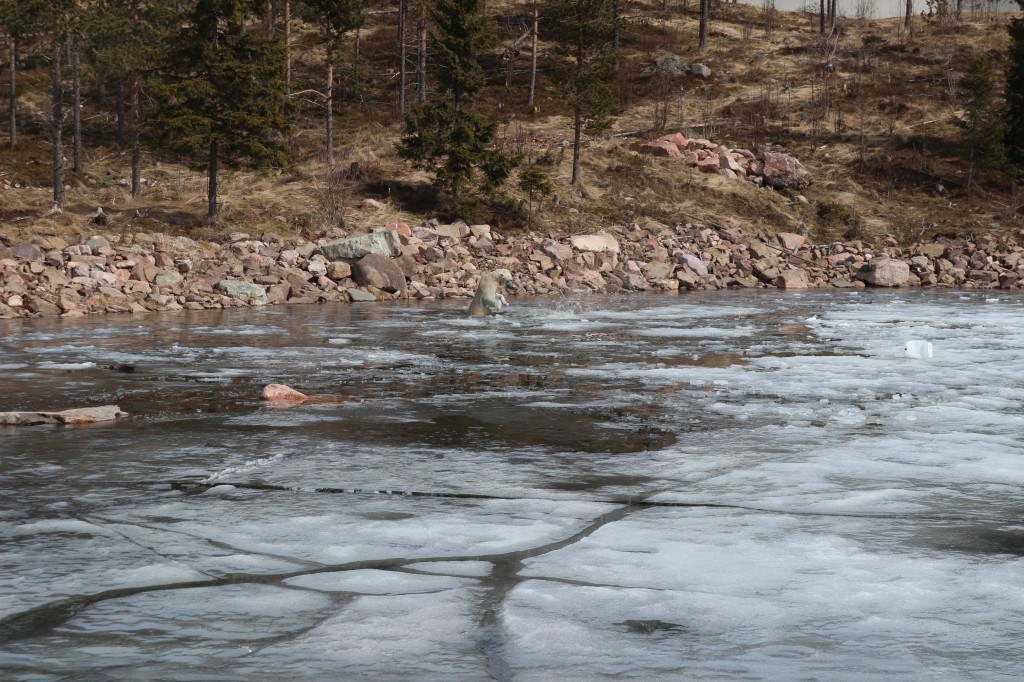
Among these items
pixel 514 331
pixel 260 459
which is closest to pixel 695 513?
pixel 260 459

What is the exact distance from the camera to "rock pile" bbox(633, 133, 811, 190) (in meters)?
39.8

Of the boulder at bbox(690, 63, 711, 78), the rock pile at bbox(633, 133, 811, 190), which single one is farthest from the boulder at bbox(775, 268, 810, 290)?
the boulder at bbox(690, 63, 711, 78)

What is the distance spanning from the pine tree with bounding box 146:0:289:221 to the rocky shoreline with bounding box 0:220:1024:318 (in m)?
3.77

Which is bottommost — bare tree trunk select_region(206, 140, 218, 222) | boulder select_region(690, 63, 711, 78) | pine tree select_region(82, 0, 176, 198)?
bare tree trunk select_region(206, 140, 218, 222)

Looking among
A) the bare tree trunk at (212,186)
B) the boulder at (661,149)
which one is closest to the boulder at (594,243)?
the bare tree trunk at (212,186)

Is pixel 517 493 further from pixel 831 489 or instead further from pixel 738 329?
pixel 738 329

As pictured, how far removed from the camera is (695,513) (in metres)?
4.54

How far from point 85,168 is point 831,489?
40.1 meters

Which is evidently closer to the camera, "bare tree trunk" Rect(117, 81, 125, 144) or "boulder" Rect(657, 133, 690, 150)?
"bare tree trunk" Rect(117, 81, 125, 144)

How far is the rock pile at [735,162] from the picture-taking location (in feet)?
131

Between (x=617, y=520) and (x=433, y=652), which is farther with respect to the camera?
(x=617, y=520)

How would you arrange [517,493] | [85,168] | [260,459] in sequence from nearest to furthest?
1. [517,493]
2. [260,459]
3. [85,168]

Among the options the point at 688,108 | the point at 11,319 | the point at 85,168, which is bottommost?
the point at 11,319

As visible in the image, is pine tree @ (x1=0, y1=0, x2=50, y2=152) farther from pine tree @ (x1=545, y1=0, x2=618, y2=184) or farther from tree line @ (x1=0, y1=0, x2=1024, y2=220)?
pine tree @ (x1=545, y1=0, x2=618, y2=184)
